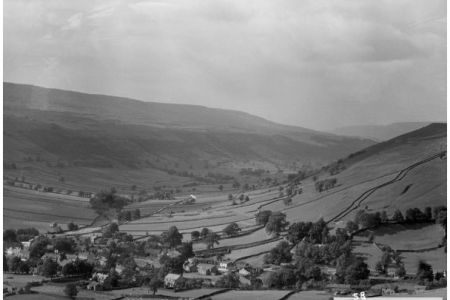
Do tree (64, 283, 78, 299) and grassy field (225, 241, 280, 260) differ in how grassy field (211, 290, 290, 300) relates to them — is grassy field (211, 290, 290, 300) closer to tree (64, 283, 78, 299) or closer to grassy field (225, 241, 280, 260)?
grassy field (225, 241, 280, 260)

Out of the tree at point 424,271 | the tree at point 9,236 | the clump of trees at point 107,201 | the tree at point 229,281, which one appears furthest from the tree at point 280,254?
the tree at point 9,236

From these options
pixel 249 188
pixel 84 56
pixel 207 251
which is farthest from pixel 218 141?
pixel 84 56

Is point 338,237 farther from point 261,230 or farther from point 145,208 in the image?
point 145,208

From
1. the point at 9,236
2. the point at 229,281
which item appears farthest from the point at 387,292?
the point at 9,236

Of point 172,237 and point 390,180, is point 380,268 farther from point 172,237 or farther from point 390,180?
point 172,237

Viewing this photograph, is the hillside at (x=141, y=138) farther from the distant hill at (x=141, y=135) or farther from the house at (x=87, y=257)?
the house at (x=87, y=257)

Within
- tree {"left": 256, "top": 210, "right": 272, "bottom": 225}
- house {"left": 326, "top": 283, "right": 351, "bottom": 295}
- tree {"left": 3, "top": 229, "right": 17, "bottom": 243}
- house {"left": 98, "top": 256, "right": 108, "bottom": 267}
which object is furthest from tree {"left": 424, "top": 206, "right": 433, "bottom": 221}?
tree {"left": 3, "top": 229, "right": 17, "bottom": 243}
